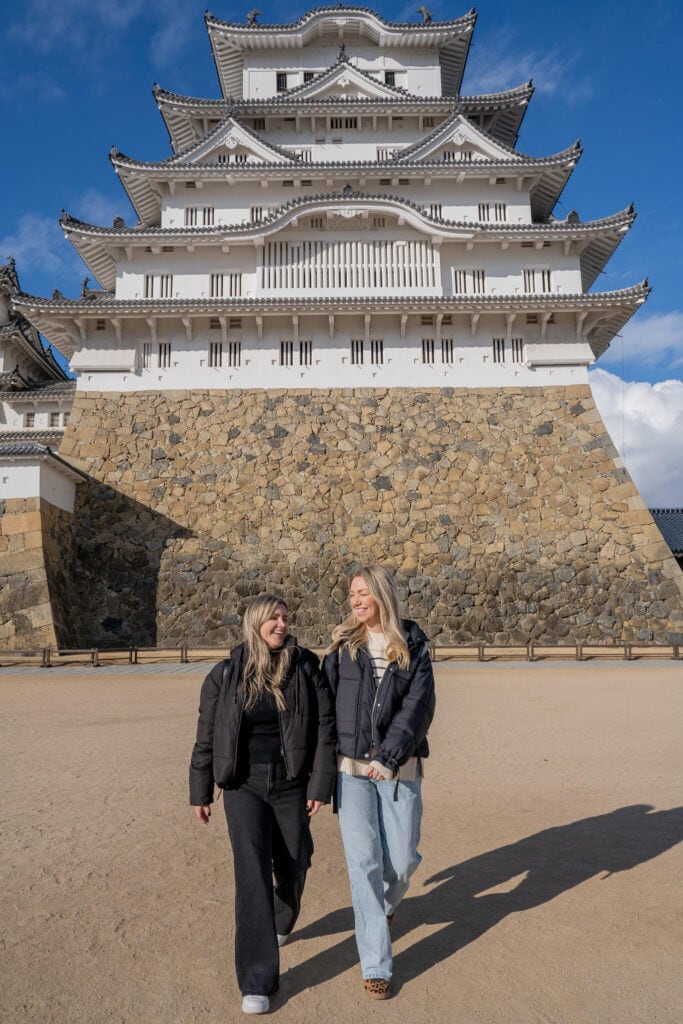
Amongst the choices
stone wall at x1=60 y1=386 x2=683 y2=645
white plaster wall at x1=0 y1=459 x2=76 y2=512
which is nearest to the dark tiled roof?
stone wall at x1=60 y1=386 x2=683 y2=645

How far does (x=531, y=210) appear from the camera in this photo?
21266 millimetres

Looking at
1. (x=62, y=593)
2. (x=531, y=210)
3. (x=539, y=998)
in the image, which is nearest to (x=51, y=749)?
(x=539, y=998)

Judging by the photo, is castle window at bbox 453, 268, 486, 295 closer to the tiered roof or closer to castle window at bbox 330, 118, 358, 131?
castle window at bbox 330, 118, 358, 131

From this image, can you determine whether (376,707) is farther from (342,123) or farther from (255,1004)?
(342,123)

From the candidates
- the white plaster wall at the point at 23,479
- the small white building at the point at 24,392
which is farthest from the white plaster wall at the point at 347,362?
the small white building at the point at 24,392

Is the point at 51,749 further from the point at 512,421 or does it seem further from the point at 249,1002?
the point at 512,421

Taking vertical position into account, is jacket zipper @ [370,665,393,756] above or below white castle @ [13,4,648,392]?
below

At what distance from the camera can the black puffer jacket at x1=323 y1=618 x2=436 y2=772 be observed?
9.13ft

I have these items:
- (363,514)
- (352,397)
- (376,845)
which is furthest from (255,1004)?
(352,397)

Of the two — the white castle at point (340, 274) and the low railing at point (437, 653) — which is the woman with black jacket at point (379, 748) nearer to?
the low railing at point (437, 653)

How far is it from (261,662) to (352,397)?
15551 millimetres

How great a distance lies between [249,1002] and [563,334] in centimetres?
1850

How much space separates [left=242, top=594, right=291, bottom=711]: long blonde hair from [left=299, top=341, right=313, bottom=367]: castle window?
51.9ft

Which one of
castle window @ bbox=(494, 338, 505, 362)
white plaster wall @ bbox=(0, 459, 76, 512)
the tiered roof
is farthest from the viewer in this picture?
the tiered roof
